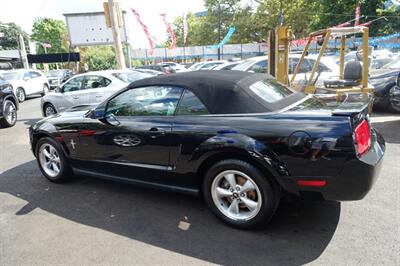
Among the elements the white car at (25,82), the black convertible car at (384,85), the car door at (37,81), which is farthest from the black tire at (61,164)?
the car door at (37,81)

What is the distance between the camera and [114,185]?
172 inches

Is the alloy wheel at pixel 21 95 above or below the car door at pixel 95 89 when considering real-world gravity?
below

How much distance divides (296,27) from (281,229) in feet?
147

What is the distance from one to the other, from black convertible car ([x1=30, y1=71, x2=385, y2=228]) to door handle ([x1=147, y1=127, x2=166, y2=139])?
0.04 feet

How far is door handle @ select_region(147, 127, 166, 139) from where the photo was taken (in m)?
3.34

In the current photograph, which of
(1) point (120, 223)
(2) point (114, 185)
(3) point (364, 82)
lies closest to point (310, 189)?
(1) point (120, 223)

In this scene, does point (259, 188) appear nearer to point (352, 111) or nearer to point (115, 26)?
point (352, 111)

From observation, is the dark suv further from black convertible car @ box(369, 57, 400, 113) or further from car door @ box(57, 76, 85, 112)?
black convertible car @ box(369, 57, 400, 113)

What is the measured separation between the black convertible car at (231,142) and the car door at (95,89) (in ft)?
14.6

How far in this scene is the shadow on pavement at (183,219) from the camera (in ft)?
9.05

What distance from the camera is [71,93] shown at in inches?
353

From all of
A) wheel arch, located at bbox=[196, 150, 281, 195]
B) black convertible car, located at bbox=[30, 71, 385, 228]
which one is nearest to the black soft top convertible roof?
black convertible car, located at bbox=[30, 71, 385, 228]

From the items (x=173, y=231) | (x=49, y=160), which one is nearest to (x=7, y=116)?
(x=49, y=160)

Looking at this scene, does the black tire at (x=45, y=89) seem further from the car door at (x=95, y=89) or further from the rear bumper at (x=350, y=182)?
the rear bumper at (x=350, y=182)
